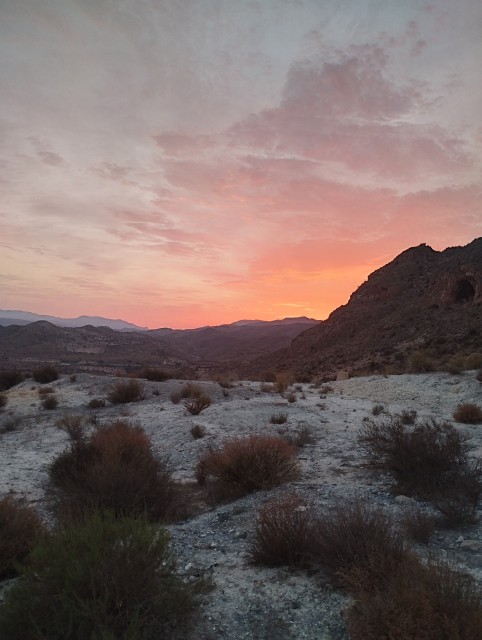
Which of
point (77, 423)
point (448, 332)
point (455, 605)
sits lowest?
point (77, 423)

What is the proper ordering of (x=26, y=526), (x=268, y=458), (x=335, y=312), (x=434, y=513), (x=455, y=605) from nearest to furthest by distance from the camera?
(x=455, y=605), (x=26, y=526), (x=434, y=513), (x=268, y=458), (x=335, y=312)

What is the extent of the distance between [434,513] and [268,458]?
258cm

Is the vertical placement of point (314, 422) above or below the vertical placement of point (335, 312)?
below

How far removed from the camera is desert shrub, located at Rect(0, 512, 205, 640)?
2.82 metres

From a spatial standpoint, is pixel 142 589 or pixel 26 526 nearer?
pixel 142 589

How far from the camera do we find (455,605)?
8.46ft

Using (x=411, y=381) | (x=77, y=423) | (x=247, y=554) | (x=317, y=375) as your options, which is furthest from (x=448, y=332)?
(x=247, y=554)

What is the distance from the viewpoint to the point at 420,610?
257 centimetres

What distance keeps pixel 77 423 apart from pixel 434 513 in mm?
8956

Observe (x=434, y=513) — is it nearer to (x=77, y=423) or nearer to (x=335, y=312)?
(x=77, y=423)

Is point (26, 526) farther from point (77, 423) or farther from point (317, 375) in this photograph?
point (317, 375)

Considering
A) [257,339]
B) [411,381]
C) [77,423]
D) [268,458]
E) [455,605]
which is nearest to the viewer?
[455,605]

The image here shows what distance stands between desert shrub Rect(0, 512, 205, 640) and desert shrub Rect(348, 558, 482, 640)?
1.36 m

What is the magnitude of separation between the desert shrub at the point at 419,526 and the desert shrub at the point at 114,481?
276 cm
